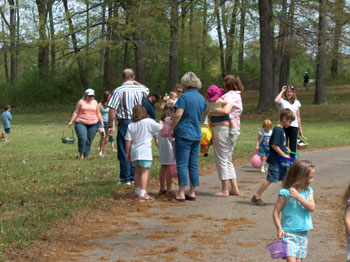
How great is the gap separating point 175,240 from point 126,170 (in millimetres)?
3676

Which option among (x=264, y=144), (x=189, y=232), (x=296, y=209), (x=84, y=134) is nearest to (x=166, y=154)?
(x=189, y=232)

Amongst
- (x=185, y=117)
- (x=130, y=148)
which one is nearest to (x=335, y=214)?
(x=185, y=117)

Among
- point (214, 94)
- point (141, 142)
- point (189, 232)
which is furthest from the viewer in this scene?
point (214, 94)

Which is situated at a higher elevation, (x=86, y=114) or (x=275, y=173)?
(x=86, y=114)

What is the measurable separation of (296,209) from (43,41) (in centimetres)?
3369

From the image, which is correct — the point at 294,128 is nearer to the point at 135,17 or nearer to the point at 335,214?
the point at 335,214

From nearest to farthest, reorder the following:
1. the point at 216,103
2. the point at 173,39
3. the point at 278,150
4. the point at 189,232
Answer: the point at 189,232, the point at 278,150, the point at 216,103, the point at 173,39

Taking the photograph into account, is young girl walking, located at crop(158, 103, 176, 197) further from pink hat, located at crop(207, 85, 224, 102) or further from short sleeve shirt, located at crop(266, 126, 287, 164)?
short sleeve shirt, located at crop(266, 126, 287, 164)

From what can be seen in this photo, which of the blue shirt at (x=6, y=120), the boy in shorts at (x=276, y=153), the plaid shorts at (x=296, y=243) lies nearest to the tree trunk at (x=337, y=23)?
the blue shirt at (x=6, y=120)

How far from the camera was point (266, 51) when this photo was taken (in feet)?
109

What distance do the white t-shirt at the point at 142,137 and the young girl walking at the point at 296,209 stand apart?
3.98 m

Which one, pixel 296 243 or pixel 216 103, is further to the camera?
pixel 216 103

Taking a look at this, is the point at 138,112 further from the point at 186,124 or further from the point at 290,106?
the point at 290,106

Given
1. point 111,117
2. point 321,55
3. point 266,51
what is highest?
point 266,51
